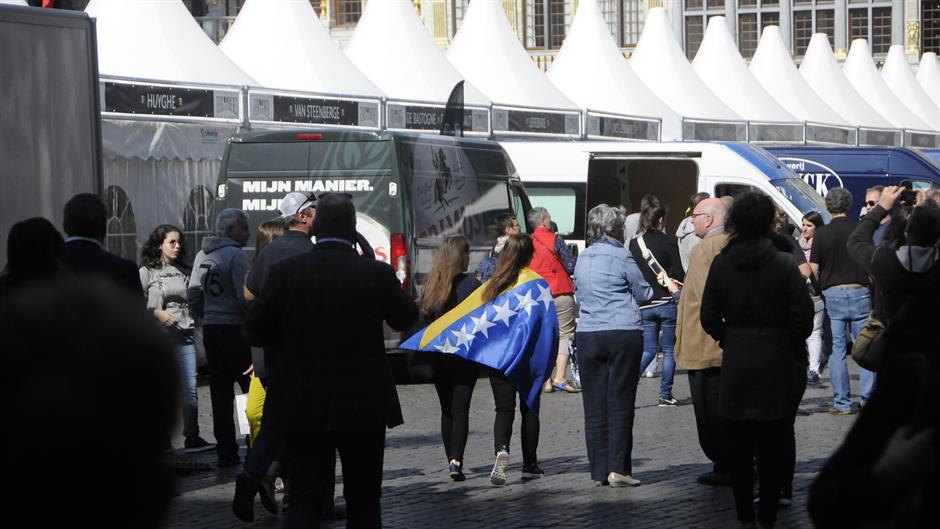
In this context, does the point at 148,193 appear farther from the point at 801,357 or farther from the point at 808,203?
the point at 801,357

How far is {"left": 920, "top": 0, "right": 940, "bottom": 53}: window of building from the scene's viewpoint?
52.7 meters

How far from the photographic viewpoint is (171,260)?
1053 centimetres

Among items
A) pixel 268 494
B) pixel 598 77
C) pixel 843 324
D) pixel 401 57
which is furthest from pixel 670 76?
pixel 268 494

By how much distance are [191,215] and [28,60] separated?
26.5ft

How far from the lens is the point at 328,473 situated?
5.95m

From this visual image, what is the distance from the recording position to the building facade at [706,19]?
5147 cm

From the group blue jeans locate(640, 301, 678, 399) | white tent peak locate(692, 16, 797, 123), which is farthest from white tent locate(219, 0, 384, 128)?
white tent peak locate(692, 16, 797, 123)

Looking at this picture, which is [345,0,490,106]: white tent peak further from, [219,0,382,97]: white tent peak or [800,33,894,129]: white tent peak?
[800,33,894,129]: white tent peak

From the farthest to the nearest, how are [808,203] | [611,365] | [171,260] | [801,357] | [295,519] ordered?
[808,203]
[171,260]
[611,365]
[801,357]
[295,519]

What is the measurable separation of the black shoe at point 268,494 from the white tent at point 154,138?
21.4 ft

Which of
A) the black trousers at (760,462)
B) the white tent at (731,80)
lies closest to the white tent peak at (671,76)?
the white tent at (731,80)

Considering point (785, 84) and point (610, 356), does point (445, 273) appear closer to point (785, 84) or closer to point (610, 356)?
point (610, 356)

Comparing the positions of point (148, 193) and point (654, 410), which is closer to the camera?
point (654, 410)

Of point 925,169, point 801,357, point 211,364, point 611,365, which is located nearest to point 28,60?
point 211,364
